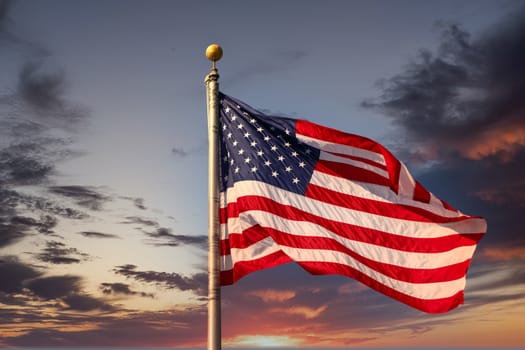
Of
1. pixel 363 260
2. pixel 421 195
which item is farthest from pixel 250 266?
pixel 421 195

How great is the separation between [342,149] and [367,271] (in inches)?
134

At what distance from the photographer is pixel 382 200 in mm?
15445

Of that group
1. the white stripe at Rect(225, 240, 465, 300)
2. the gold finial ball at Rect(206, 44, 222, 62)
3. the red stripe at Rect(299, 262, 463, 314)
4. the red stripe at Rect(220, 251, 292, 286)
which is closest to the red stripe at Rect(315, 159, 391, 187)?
the white stripe at Rect(225, 240, 465, 300)

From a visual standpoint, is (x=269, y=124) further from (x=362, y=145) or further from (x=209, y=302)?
(x=209, y=302)

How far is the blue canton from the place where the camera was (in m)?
15.3

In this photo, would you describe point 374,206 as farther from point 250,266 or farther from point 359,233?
point 250,266

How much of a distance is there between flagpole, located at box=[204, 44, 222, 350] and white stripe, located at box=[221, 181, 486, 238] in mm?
825

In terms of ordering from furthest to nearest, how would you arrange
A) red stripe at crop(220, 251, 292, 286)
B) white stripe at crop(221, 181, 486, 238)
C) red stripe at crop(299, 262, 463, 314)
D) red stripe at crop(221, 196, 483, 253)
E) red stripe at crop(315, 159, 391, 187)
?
red stripe at crop(315, 159, 391, 187), white stripe at crop(221, 181, 486, 238), red stripe at crop(221, 196, 483, 253), red stripe at crop(299, 262, 463, 314), red stripe at crop(220, 251, 292, 286)

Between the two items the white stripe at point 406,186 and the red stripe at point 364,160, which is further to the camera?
the red stripe at point 364,160

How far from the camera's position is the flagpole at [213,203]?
13.6 meters

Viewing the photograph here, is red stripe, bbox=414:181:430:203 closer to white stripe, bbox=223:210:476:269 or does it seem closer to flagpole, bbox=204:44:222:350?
white stripe, bbox=223:210:476:269

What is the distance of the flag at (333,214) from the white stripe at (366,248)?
0.03 metres

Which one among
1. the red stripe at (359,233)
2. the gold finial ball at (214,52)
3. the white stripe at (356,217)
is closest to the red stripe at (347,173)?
the white stripe at (356,217)

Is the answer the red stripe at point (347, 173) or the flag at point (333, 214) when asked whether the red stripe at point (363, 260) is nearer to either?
the flag at point (333, 214)
